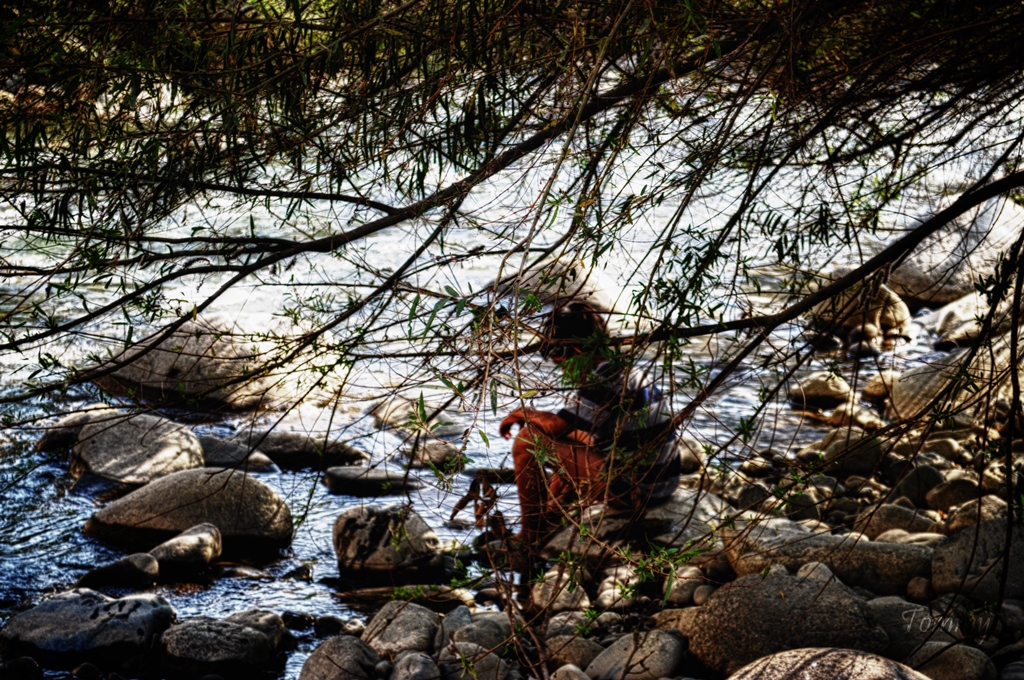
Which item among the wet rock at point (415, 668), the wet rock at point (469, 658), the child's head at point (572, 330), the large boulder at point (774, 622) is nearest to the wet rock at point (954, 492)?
the large boulder at point (774, 622)

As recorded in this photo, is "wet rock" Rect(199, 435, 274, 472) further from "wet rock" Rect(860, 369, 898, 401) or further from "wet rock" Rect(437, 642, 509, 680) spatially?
"wet rock" Rect(860, 369, 898, 401)

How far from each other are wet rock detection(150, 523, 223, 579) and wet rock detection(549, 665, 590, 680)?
8.53ft

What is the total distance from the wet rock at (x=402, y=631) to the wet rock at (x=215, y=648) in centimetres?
54

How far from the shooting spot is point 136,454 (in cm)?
741

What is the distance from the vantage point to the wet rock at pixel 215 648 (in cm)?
472

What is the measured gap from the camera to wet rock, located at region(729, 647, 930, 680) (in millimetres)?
3322

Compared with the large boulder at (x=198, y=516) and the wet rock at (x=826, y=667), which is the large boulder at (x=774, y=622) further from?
the large boulder at (x=198, y=516)

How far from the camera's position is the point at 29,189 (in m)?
3.48

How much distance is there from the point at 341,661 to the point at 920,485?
4155 mm

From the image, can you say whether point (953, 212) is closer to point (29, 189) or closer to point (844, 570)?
point (844, 570)

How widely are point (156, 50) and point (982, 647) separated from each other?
4.09 meters

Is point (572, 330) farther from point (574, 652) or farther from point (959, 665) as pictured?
point (959, 665)

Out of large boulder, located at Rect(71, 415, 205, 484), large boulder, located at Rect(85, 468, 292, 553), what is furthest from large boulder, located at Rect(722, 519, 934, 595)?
large boulder, located at Rect(71, 415, 205, 484)

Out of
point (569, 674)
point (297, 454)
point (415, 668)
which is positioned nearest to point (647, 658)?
point (569, 674)
